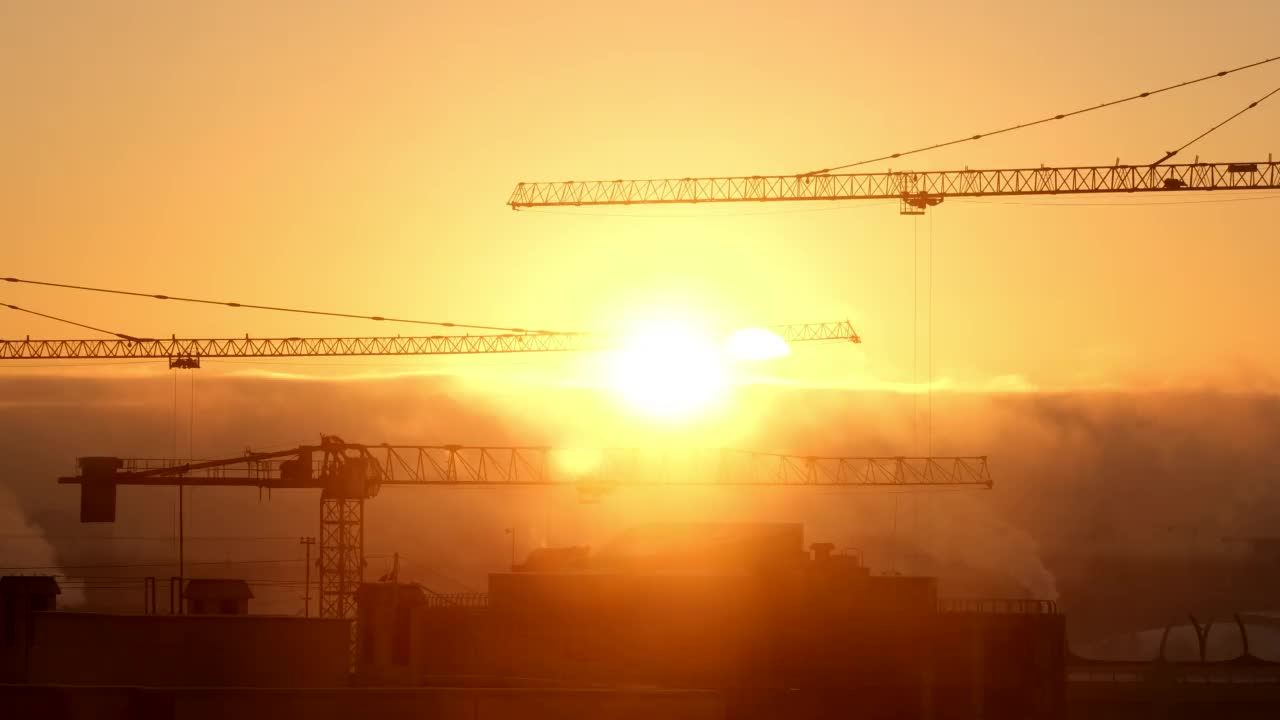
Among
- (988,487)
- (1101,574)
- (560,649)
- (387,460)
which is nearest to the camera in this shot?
(560,649)

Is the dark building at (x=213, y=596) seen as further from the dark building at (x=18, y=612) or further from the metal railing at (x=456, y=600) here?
the metal railing at (x=456, y=600)

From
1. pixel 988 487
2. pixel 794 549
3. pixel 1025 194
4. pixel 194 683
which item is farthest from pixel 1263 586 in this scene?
pixel 194 683

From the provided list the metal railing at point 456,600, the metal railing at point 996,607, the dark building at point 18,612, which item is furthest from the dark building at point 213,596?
the metal railing at point 996,607

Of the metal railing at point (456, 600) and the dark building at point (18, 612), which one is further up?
the dark building at point (18, 612)

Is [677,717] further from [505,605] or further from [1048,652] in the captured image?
[1048,652]

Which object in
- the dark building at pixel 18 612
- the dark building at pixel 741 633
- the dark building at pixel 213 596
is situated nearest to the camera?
the dark building at pixel 18 612

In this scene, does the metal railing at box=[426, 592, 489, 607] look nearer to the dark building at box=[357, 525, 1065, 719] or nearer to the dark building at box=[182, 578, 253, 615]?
the dark building at box=[357, 525, 1065, 719]

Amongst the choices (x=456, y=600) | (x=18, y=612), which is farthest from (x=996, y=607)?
(x=18, y=612)

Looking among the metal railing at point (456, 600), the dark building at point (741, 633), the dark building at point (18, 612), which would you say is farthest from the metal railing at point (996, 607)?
the dark building at point (18, 612)

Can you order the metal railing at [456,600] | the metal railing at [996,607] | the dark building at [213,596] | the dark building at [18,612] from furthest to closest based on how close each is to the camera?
the metal railing at [996,607], the metal railing at [456,600], the dark building at [213,596], the dark building at [18,612]

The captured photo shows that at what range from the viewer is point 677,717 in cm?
2978

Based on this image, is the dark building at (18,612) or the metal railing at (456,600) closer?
the dark building at (18,612)

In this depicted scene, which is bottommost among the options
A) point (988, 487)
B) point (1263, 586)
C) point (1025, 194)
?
point (1263, 586)

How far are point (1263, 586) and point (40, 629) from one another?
155 metres
